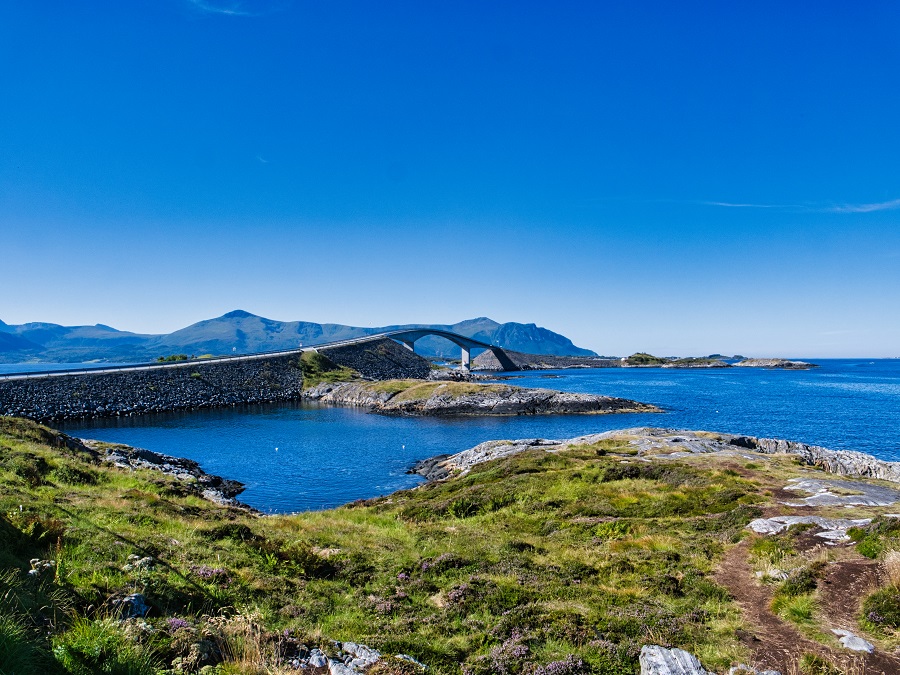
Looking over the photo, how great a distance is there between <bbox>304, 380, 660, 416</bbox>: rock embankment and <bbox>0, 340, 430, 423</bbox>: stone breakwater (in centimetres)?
2340

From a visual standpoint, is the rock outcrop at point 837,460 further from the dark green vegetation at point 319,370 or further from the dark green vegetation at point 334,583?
the dark green vegetation at point 319,370

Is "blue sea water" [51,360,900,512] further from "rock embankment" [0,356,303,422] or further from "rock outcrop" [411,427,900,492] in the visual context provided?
"rock embankment" [0,356,303,422]

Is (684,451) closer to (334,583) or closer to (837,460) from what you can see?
(837,460)

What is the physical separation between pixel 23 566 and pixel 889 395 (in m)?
168

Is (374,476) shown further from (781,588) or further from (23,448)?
(781,588)

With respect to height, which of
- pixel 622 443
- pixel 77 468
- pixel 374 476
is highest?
pixel 77 468

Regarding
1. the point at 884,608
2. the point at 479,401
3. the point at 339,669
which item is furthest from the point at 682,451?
the point at 479,401

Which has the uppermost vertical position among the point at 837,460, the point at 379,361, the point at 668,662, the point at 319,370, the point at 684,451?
the point at 379,361

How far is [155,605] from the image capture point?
33.6 ft

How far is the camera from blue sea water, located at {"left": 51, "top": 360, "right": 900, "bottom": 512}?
47784 millimetres

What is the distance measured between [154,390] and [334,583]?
10162 cm

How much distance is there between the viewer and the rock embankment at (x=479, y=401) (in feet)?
326

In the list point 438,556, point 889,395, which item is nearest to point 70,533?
point 438,556

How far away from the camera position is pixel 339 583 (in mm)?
14430
